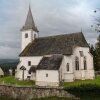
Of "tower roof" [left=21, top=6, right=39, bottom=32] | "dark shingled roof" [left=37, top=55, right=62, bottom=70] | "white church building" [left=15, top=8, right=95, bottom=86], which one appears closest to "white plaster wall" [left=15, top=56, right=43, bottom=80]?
"white church building" [left=15, top=8, right=95, bottom=86]

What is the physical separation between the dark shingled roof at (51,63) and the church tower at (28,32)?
11077mm

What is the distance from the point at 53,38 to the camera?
172 feet

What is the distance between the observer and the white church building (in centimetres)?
4556

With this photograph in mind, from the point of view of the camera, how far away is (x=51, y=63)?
151 ft

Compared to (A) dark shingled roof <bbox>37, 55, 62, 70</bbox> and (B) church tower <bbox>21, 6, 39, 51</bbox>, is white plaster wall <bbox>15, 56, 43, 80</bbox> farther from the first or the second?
(B) church tower <bbox>21, 6, 39, 51</bbox>

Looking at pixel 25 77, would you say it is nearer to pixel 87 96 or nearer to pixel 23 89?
pixel 23 89

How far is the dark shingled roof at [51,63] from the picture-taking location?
44.9 meters

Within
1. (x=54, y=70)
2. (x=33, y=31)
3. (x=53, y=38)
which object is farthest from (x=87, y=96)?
(x=33, y=31)

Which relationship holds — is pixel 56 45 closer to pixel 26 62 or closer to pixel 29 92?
pixel 26 62

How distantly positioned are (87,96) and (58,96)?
401cm

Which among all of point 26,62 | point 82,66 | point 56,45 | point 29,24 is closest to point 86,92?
point 82,66

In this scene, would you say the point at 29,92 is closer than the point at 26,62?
Yes

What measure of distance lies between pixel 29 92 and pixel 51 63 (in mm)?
12485

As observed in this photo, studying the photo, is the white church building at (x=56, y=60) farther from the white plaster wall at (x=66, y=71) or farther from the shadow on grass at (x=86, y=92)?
the shadow on grass at (x=86, y=92)
